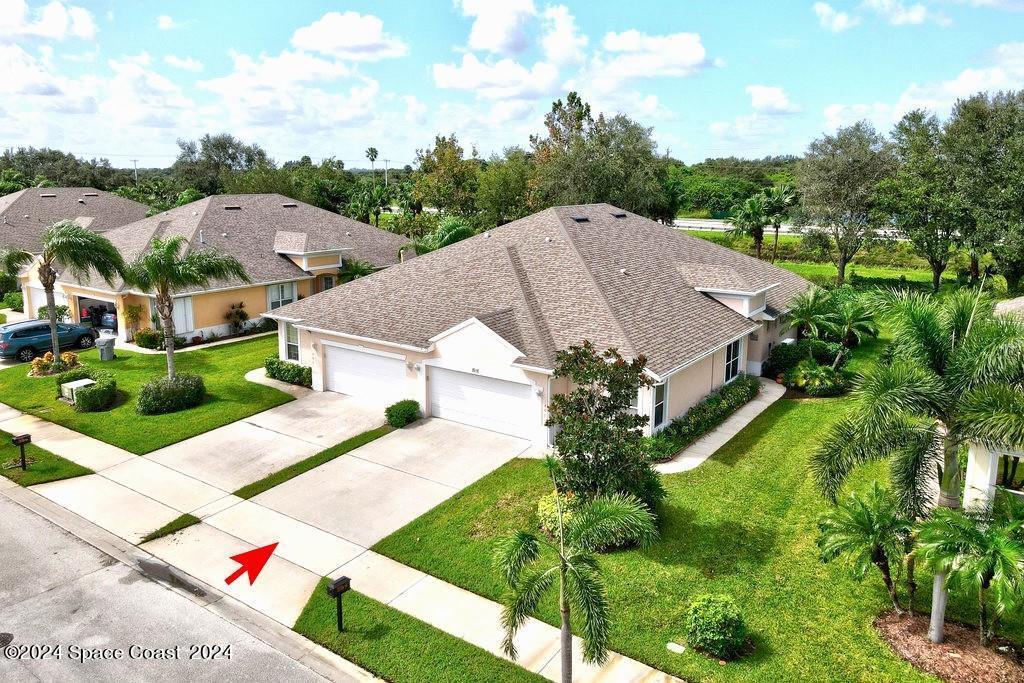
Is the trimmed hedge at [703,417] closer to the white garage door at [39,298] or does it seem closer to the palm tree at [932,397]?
the palm tree at [932,397]

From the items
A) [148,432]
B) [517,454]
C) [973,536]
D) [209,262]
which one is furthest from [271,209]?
[973,536]

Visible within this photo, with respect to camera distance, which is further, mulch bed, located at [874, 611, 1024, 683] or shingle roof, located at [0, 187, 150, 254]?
shingle roof, located at [0, 187, 150, 254]

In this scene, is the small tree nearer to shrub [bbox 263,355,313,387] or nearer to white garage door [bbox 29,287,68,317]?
shrub [bbox 263,355,313,387]

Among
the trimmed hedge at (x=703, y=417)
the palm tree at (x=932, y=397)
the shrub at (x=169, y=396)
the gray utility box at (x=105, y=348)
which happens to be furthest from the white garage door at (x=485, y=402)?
the gray utility box at (x=105, y=348)

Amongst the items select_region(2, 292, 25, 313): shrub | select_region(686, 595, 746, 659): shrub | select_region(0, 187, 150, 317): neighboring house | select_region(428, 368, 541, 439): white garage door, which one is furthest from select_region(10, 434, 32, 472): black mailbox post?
select_region(0, 187, 150, 317): neighboring house

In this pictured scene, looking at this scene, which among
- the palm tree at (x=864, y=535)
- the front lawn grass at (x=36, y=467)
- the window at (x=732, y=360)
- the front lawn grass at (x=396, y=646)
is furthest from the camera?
the window at (x=732, y=360)
